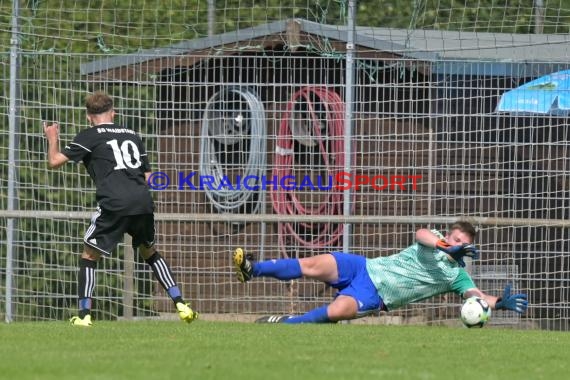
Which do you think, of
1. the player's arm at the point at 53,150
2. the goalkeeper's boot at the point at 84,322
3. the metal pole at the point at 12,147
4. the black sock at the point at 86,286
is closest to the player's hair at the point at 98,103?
the player's arm at the point at 53,150

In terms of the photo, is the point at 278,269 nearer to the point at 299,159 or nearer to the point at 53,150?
the point at 53,150

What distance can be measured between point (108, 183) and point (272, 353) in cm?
282

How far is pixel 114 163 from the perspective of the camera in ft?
33.6

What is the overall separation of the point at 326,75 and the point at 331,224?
4.77 ft

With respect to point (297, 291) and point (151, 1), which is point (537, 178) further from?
point (151, 1)

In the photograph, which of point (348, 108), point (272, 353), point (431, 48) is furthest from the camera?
point (431, 48)

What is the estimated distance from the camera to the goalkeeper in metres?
11.2

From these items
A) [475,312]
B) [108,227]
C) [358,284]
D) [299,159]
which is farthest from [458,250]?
[299,159]

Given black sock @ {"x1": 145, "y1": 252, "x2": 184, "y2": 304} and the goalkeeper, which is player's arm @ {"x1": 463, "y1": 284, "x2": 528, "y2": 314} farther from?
black sock @ {"x1": 145, "y1": 252, "x2": 184, "y2": 304}

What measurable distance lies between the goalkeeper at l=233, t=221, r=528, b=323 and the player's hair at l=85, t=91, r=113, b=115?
1.76m

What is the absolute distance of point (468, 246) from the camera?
10.7m

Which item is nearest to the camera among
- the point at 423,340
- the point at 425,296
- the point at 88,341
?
the point at 88,341

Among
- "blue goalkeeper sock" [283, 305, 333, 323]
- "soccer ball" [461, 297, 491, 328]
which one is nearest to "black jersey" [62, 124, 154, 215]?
"blue goalkeeper sock" [283, 305, 333, 323]

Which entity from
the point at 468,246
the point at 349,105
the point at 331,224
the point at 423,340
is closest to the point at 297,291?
the point at 331,224
